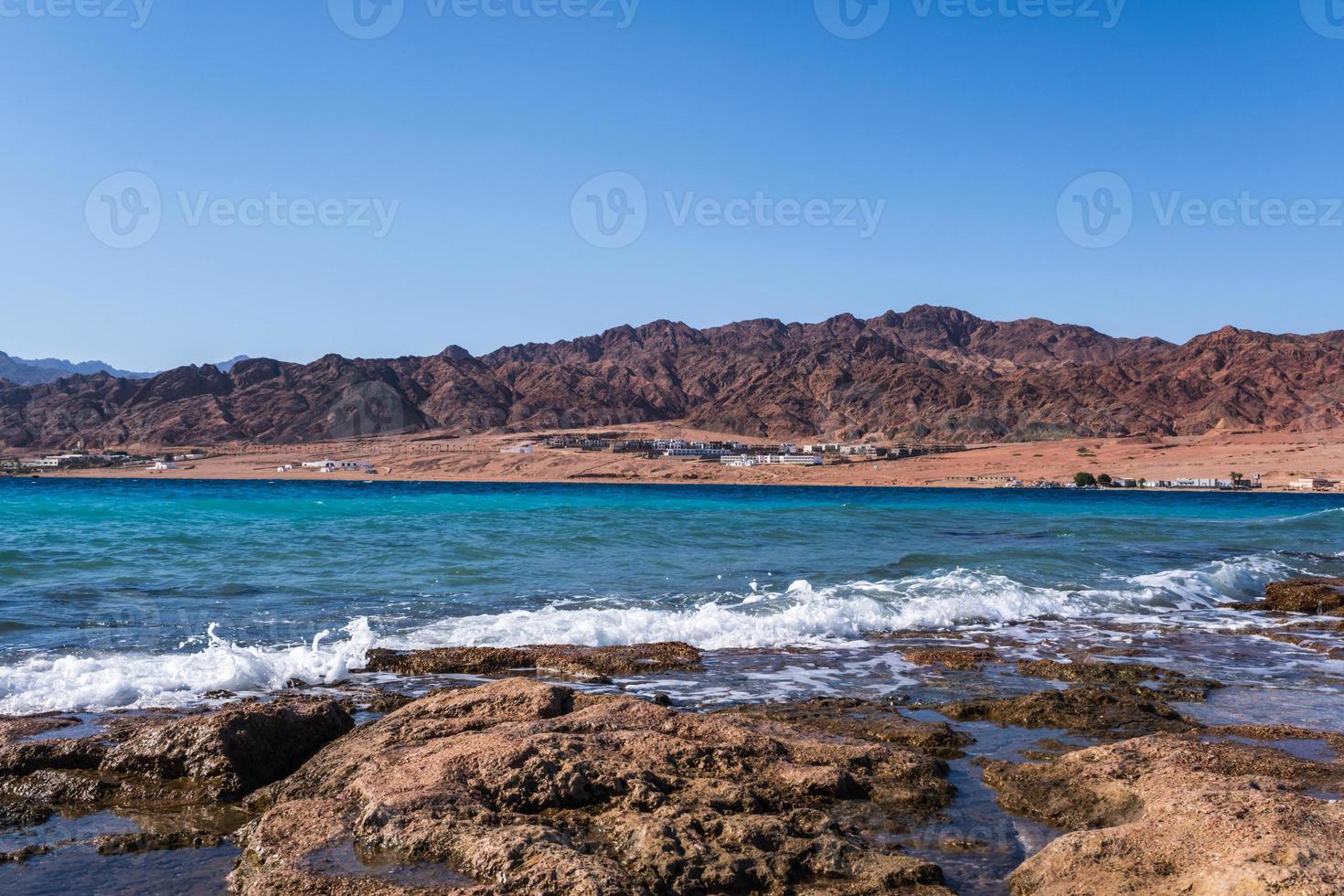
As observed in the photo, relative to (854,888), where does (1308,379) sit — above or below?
above

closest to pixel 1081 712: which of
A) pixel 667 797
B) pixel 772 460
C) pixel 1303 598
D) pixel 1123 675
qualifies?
pixel 1123 675

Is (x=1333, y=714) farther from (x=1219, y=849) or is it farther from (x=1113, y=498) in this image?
(x=1113, y=498)

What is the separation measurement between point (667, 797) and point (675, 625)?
932 centimetres

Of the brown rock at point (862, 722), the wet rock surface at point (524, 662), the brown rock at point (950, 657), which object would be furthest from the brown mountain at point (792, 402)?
the brown rock at point (862, 722)

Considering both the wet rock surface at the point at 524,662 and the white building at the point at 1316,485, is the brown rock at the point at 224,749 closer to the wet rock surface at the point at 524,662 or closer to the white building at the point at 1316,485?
the wet rock surface at the point at 524,662

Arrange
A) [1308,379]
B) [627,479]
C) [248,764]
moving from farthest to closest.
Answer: [1308,379]
[627,479]
[248,764]

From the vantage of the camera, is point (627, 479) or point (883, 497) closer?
point (883, 497)

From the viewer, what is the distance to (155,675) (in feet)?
36.7

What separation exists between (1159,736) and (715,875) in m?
4.78

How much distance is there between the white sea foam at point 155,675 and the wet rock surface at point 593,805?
12.4ft

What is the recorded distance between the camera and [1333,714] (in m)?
9.98

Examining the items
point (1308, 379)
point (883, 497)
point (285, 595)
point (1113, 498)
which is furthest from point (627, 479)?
point (1308, 379)

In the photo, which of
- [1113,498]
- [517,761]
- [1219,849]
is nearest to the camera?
[1219,849]

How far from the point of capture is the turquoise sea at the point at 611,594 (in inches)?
479
